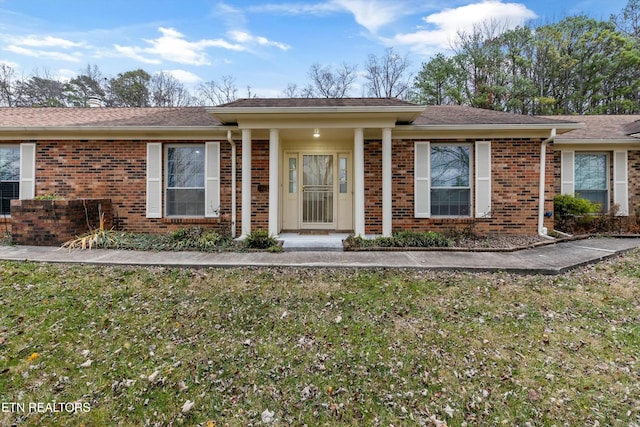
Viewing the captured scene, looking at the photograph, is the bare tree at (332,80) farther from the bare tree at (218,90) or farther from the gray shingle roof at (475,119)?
the gray shingle roof at (475,119)

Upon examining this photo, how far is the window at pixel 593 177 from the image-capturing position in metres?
8.19

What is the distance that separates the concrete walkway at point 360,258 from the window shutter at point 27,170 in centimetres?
206

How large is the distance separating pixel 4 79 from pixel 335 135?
94.3 feet

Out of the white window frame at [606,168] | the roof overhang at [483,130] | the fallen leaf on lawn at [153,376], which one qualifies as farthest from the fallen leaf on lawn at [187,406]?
the white window frame at [606,168]

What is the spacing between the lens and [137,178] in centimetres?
720

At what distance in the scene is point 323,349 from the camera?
2.76 m

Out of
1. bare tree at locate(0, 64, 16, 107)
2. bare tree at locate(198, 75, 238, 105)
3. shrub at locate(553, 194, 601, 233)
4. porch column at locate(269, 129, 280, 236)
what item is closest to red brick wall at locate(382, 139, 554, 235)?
shrub at locate(553, 194, 601, 233)

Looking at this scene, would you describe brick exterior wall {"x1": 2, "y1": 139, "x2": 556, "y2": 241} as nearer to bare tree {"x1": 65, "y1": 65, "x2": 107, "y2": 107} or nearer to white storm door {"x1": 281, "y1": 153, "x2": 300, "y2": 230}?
white storm door {"x1": 281, "y1": 153, "x2": 300, "y2": 230}

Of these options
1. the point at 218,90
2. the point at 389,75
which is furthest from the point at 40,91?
the point at 389,75

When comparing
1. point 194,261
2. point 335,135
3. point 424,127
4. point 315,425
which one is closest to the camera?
point 315,425

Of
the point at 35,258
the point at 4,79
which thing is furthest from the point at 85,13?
the point at 4,79

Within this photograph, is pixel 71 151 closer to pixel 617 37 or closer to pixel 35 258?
pixel 35 258

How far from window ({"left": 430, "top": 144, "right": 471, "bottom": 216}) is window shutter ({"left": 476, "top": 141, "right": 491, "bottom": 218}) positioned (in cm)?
22

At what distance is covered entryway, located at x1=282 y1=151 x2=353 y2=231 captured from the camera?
25.6 feet
